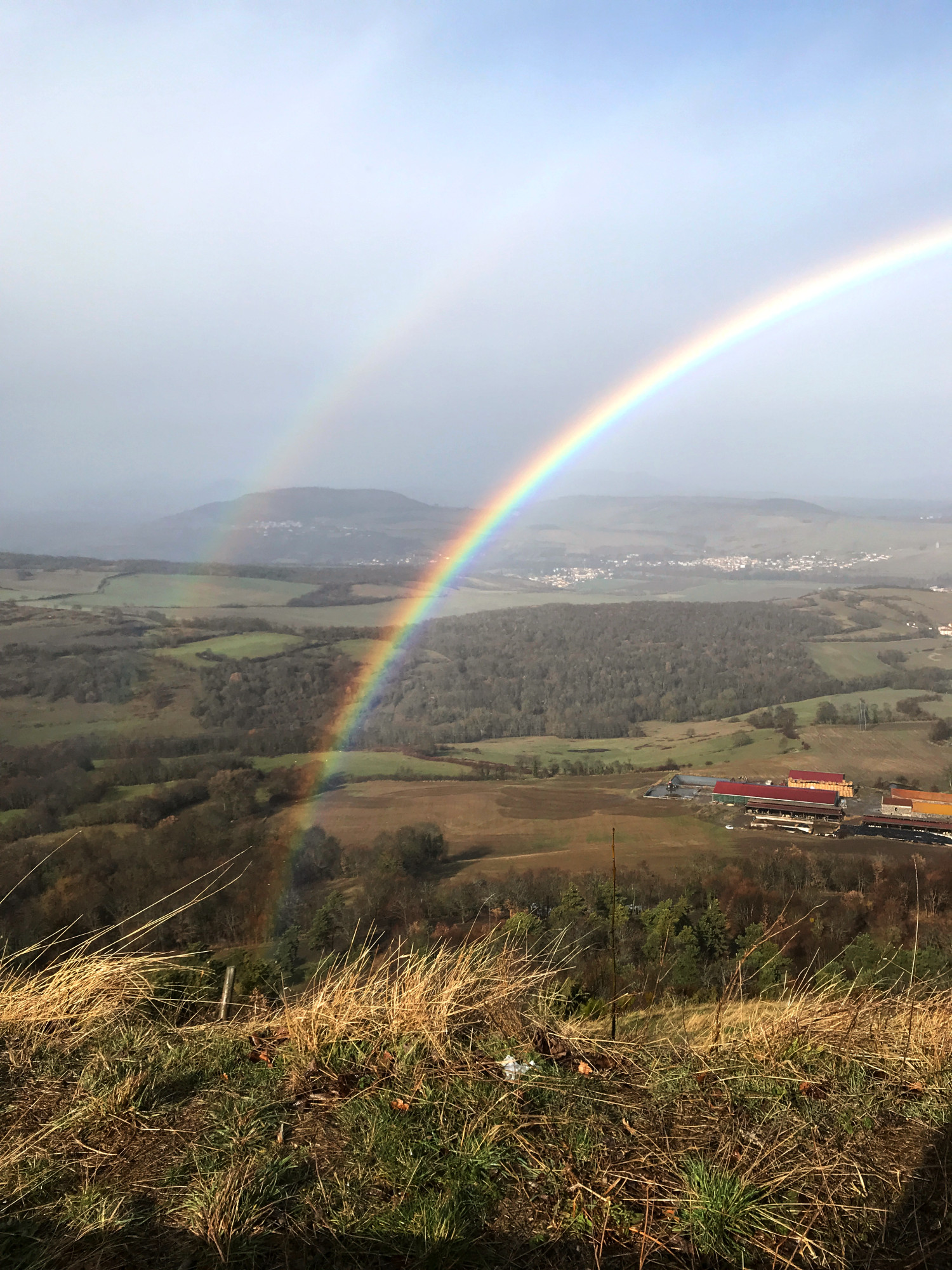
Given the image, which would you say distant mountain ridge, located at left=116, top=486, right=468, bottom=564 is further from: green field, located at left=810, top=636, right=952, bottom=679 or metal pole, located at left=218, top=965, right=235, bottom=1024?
metal pole, located at left=218, top=965, right=235, bottom=1024

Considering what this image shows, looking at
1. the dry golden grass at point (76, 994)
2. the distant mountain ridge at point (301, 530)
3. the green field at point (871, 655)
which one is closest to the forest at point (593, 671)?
the green field at point (871, 655)

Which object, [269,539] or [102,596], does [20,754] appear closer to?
[102,596]

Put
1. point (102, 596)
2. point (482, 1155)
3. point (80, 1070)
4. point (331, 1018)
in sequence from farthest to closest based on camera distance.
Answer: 1. point (102, 596)
2. point (331, 1018)
3. point (80, 1070)
4. point (482, 1155)

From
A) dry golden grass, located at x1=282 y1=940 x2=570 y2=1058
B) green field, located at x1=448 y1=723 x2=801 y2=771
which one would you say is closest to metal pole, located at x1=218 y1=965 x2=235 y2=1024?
dry golden grass, located at x1=282 y1=940 x2=570 y2=1058

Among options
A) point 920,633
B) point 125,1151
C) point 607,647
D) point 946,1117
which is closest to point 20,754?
point 125,1151

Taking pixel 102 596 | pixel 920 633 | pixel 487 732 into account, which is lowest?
pixel 487 732

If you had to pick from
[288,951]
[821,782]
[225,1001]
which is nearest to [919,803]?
[821,782]
